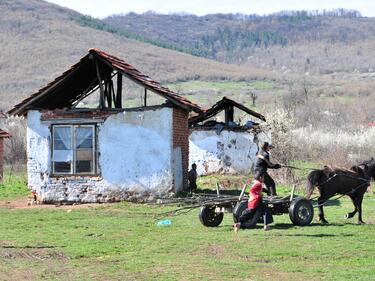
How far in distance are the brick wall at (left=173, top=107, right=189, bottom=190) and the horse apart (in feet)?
24.5

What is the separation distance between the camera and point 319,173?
17234mm

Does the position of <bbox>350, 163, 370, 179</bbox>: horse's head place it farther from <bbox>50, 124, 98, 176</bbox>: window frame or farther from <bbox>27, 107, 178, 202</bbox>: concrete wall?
<bbox>50, 124, 98, 176</bbox>: window frame

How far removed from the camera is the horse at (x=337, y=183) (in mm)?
17203

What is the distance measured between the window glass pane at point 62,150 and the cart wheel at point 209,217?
8.36 m

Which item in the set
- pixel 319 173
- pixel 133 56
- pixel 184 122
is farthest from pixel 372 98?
pixel 319 173

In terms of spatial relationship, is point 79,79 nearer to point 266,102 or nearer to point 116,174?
point 116,174

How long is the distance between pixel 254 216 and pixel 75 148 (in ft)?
31.9

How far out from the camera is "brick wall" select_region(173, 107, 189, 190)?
23844mm

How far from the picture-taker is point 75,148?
78.5 ft

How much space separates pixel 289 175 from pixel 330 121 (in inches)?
1858

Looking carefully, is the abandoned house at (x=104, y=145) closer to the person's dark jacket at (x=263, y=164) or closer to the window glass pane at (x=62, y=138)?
the window glass pane at (x=62, y=138)

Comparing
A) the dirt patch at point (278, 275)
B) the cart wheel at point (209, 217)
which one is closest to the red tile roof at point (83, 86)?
the cart wheel at point (209, 217)

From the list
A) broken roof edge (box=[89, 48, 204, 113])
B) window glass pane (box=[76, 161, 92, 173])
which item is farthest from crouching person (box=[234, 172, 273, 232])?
window glass pane (box=[76, 161, 92, 173])

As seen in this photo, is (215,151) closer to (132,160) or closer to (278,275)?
(132,160)
